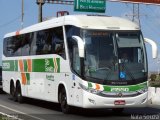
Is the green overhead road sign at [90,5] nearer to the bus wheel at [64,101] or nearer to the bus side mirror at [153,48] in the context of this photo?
the bus wheel at [64,101]

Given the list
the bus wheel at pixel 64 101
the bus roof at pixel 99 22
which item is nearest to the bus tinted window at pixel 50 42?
the bus roof at pixel 99 22

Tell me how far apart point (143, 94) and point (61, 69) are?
336cm

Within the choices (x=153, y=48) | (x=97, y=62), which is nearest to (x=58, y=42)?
(x=97, y=62)

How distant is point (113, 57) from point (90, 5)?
64.4ft

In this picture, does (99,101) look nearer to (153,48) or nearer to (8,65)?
(153,48)

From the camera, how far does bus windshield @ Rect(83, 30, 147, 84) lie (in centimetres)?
1709

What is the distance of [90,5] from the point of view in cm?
3650

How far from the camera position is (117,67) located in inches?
677

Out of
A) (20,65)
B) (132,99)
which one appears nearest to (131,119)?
(132,99)

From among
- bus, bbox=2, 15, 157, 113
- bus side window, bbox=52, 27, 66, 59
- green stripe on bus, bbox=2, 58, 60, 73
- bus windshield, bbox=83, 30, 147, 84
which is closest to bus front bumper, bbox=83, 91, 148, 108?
bus, bbox=2, 15, 157, 113

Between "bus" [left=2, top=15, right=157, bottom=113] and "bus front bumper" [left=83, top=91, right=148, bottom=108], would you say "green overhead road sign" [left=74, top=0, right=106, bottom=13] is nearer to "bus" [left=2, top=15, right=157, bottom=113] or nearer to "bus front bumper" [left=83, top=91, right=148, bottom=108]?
"bus" [left=2, top=15, right=157, bottom=113]

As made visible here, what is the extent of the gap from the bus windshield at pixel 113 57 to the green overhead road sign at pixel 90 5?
60.5 ft

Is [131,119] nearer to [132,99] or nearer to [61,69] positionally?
[132,99]

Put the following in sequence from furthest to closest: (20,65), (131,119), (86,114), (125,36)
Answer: (20,65) < (86,114) < (125,36) < (131,119)
